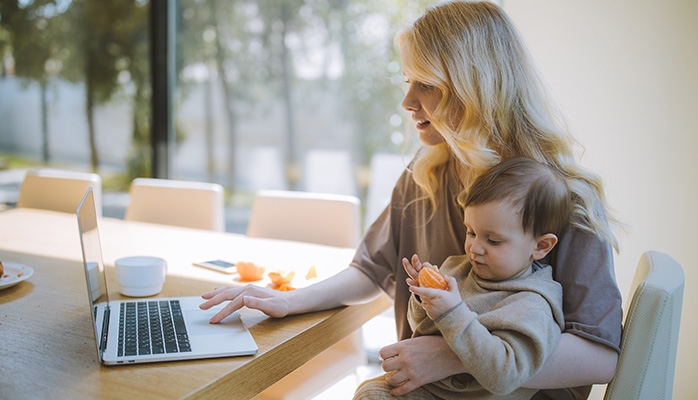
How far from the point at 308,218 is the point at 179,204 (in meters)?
0.68

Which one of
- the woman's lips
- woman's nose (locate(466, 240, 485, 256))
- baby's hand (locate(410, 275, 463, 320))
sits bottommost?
baby's hand (locate(410, 275, 463, 320))

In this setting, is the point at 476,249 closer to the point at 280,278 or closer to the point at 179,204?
the point at 280,278

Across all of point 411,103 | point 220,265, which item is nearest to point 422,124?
point 411,103

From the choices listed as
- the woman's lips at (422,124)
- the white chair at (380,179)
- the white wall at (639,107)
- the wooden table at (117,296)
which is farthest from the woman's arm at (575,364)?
the white chair at (380,179)

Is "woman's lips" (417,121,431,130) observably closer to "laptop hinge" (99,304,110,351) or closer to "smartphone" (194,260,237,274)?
"smartphone" (194,260,237,274)

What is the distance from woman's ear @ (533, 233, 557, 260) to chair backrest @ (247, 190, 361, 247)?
3.72ft

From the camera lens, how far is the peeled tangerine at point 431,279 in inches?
45.4

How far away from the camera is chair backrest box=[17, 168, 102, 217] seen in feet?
9.70

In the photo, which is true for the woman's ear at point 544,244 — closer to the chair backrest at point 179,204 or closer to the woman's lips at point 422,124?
the woman's lips at point 422,124

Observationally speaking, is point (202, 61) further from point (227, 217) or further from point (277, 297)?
point (277, 297)

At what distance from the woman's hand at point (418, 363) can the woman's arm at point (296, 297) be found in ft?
0.81

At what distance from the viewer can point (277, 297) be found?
4.57ft

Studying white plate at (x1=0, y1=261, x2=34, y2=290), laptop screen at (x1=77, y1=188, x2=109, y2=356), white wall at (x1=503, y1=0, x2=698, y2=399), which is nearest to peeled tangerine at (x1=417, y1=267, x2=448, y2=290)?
laptop screen at (x1=77, y1=188, x2=109, y2=356)

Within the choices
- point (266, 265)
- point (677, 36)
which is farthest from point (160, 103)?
→ point (677, 36)
